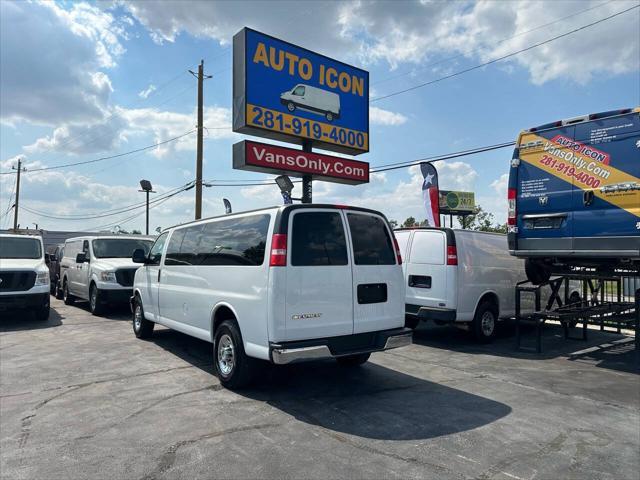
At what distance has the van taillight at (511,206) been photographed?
28.2 feet

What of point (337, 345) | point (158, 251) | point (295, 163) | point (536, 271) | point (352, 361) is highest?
point (295, 163)

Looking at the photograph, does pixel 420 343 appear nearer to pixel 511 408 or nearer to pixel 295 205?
pixel 511 408

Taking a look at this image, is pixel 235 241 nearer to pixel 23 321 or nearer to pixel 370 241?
pixel 370 241

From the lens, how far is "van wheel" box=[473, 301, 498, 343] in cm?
909

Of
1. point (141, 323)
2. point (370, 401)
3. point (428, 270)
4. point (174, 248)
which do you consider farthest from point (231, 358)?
point (428, 270)

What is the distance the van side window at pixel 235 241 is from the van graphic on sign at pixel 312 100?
22.3 feet

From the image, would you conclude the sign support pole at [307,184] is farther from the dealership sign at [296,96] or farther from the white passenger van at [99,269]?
the white passenger van at [99,269]

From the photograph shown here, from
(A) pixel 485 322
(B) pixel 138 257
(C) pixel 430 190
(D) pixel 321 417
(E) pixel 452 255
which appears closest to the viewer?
(D) pixel 321 417

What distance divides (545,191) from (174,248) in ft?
21.1

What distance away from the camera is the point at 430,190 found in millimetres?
18984

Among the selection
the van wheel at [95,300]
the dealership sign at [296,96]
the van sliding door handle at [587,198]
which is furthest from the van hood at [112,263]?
the van sliding door handle at [587,198]

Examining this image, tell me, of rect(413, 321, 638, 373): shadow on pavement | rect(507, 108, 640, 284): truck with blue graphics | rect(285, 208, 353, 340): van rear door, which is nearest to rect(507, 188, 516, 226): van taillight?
rect(507, 108, 640, 284): truck with blue graphics

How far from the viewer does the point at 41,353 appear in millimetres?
8016

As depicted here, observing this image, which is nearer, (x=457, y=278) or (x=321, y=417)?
(x=321, y=417)
